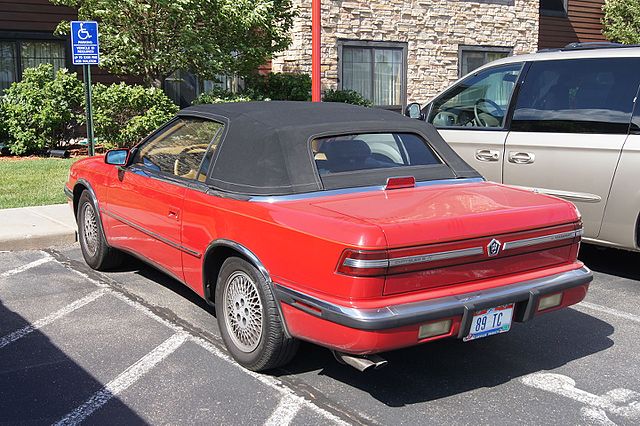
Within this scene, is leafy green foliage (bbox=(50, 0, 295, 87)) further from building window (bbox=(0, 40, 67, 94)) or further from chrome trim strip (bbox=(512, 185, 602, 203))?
chrome trim strip (bbox=(512, 185, 602, 203))

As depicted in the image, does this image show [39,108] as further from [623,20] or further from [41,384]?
[623,20]

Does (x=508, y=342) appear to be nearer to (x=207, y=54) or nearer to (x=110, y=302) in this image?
(x=110, y=302)

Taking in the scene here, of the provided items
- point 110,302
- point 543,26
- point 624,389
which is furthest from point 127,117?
point 543,26

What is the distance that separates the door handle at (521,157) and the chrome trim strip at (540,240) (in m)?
2.32

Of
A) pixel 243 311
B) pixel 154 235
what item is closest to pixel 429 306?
pixel 243 311

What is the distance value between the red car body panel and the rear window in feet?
1.03

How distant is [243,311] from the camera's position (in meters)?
4.26

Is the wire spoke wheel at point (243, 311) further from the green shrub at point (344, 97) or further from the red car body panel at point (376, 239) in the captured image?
the green shrub at point (344, 97)

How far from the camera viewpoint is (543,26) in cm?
2002

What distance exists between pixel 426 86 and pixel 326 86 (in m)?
2.95

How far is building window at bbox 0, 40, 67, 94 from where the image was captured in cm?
1397

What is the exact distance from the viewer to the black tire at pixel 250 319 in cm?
398

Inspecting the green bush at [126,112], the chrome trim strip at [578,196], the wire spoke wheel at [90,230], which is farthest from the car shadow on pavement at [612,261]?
the green bush at [126,112]

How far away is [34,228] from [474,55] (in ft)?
43.5
